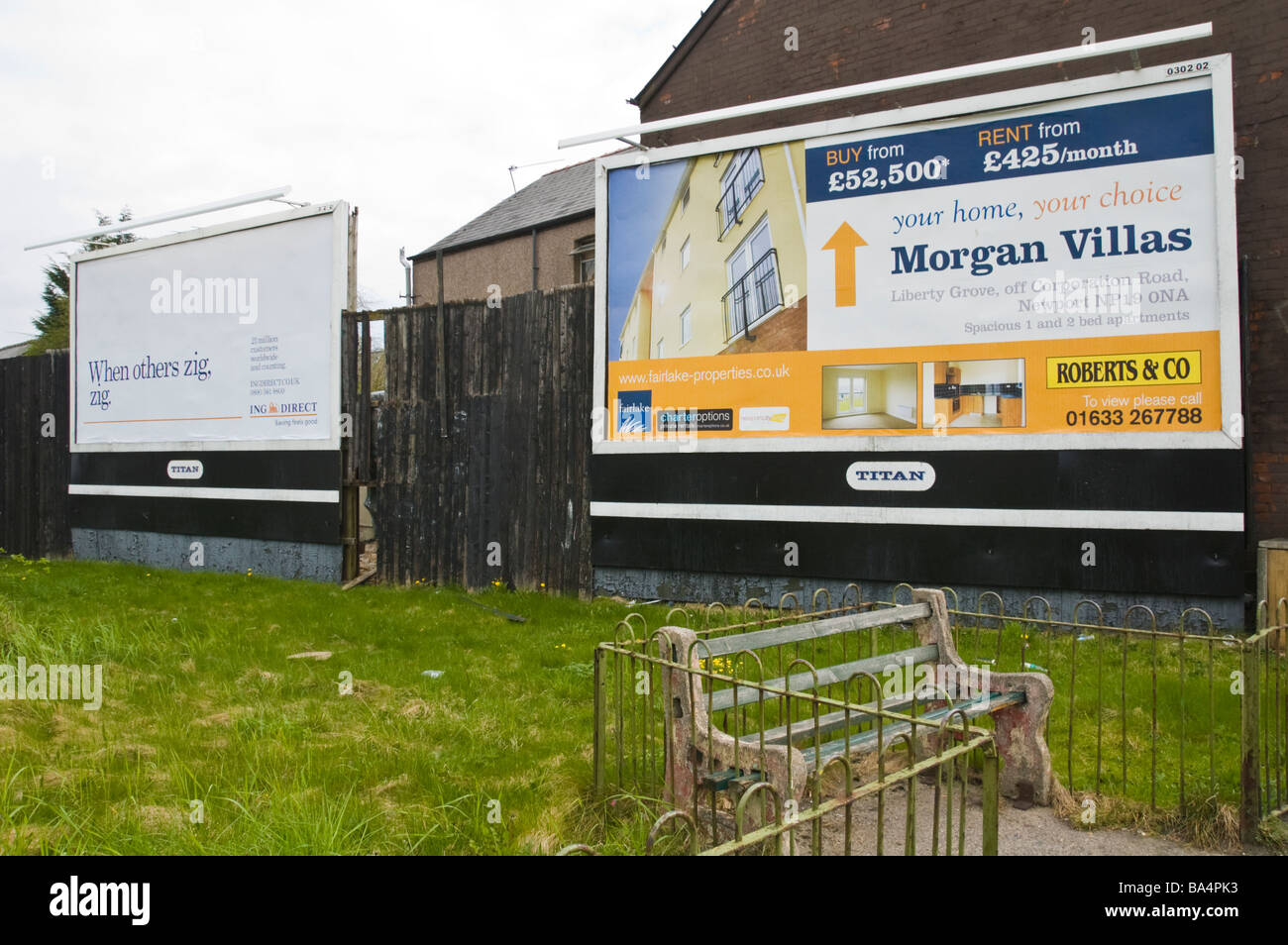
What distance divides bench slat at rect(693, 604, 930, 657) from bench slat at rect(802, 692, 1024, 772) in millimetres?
513

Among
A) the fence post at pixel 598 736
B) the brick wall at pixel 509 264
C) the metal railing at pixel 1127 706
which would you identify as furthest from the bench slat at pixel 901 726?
the brick wall at pixel 509 264

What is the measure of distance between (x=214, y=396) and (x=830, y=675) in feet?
35.0

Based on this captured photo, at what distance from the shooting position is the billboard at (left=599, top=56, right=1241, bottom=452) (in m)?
7.84

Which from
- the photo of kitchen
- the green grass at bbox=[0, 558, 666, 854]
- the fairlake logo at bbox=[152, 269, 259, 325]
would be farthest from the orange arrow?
the fairlake logo at bbox=[152, 269, 259, 325]

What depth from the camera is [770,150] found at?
373 inches

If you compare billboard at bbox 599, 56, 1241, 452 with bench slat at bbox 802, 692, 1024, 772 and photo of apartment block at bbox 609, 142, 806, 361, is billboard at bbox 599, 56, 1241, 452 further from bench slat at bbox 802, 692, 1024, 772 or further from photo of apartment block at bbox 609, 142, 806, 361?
bench slat at bbox 802, 692, 1024, 772

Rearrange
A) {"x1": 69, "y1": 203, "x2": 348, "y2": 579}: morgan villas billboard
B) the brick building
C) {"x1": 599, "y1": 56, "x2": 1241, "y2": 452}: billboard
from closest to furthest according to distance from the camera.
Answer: {"x1": 599, "y1": 56, "x2": 1241, "y2": 452}: billboard → {"x1": 69, "y1": 203, "x2": 348, "y2": 579}: morgan villas billboard → the brick building

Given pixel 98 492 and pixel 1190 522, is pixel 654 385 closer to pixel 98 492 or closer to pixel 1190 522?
pixel 1190 522

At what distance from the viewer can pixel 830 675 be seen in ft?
15.4

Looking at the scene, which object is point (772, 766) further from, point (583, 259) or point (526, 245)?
point (526, 245)
